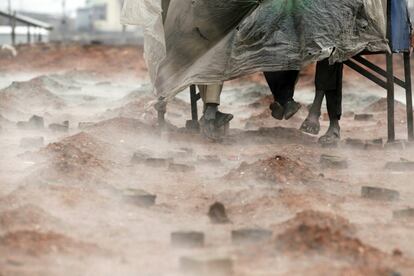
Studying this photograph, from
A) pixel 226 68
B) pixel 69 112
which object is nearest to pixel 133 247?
pixel 226 68

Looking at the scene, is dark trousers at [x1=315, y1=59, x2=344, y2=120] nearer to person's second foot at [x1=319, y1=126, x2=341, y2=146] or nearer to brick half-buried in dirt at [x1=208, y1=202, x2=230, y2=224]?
person's second foot at [x1=319, y1=126, x2=341, y2=146]

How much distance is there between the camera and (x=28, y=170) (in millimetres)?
6430

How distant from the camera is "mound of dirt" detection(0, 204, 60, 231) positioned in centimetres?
432

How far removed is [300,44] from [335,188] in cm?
223

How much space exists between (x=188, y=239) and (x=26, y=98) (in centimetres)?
1085

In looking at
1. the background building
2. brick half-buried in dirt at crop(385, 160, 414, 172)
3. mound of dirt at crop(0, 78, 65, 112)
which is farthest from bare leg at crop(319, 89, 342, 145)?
the background building

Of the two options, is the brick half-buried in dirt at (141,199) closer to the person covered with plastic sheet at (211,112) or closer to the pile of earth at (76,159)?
the pile of earth at (76,159)

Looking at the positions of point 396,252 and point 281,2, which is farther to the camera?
point 281,2

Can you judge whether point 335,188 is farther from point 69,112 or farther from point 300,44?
point 69,112

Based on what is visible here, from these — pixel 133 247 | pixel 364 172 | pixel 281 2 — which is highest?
pixel 281 2

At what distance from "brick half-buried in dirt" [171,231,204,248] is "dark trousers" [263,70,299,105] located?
467cm

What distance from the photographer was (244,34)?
26.5 ft

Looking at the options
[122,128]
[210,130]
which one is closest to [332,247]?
[210,130]

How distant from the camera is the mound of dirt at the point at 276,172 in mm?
6172
